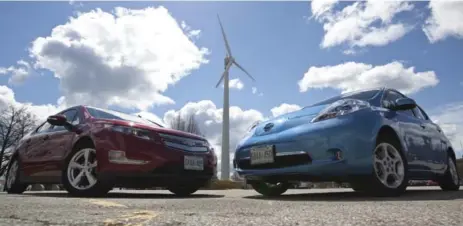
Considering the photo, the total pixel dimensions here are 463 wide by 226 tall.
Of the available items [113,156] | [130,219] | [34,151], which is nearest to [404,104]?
[113,156]

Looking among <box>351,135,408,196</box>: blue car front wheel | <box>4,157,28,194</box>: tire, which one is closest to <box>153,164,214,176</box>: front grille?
<box>351,135,408,196</box>: blue car front wheel

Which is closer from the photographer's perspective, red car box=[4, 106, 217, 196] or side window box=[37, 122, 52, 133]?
red car box=[4, 106, 217, 196]

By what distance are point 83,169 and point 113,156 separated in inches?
19.3

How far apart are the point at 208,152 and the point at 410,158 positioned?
2308 millimetres

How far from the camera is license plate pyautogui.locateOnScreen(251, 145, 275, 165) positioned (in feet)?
13.0

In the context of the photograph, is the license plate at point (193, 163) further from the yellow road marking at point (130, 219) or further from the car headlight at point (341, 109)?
the yellow road marking at point (130, 219)

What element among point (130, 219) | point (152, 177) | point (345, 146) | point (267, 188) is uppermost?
point (345, 146)

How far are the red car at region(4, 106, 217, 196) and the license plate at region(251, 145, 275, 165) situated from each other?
84 centimetres

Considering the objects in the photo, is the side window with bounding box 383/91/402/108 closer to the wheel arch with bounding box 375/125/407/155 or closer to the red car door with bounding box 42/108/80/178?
the wheel arch with bounding box 375/125/407/155

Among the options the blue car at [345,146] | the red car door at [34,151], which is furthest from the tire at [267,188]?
the red car door at [34,151]

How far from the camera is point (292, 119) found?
163 inches

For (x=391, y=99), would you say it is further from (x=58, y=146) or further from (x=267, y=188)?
(x=58, y=146)

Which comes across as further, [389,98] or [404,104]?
[389,98]

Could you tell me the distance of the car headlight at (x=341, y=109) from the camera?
12.5ft
